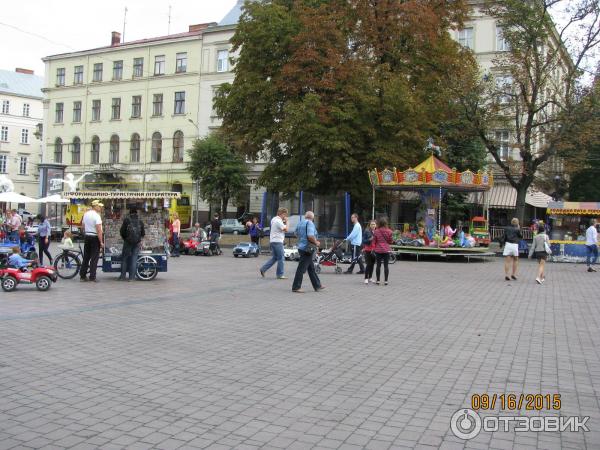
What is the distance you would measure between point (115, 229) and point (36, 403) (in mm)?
10440

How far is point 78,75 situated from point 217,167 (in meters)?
24.4

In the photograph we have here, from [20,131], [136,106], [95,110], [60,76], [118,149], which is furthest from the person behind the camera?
[20,131]

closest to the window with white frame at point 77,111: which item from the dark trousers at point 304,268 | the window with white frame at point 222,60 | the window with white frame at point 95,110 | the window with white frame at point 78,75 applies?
the window with white frame at point 95,110

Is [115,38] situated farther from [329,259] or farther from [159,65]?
[329,259]

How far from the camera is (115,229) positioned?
15352 mm

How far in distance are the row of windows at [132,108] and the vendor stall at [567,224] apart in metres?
36.8

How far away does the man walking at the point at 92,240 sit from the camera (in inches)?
554

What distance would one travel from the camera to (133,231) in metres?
14.4

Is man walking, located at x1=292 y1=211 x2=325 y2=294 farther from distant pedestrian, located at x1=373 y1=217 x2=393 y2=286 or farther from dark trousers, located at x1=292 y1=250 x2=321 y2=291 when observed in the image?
distant pedestrian, located at x1=373 y1=217 x2=393 y2=286

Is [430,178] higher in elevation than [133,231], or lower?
higher

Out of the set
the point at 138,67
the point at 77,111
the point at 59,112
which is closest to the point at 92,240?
the point at 138,67

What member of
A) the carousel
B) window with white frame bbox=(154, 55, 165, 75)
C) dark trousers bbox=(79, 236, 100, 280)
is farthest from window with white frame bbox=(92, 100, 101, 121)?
dark trousers bbox=(79, 236, 100, 280)

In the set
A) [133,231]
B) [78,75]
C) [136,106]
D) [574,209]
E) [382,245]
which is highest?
[78,75]

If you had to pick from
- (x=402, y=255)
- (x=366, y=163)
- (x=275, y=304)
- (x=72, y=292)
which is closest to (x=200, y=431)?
(x=275, y=304)
